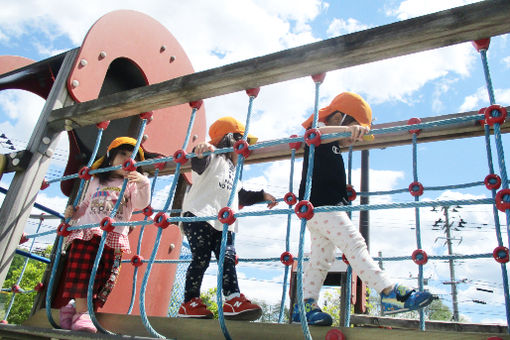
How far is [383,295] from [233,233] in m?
0.85

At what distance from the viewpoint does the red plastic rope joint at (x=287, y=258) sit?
1923mm

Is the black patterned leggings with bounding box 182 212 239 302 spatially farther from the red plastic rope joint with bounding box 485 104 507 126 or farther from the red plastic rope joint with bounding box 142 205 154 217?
the red plastic rope joint with bounding box 485 104 507 126

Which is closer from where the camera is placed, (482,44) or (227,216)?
(482,44)

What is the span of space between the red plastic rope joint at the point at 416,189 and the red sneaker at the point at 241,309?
0.86 m

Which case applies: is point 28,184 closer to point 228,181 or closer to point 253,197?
point 228,181

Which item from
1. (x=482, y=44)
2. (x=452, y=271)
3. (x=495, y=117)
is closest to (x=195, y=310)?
(x=495, y=117)

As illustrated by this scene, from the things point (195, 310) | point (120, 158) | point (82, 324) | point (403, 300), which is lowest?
point (82, 324)

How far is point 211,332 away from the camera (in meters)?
1.40

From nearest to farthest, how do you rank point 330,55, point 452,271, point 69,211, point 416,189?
1. point 330,55
2. point 416,189
3. point 69,211
4. point 452,271

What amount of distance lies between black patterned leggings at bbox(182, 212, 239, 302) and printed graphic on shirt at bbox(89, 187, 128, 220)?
16.8 inches

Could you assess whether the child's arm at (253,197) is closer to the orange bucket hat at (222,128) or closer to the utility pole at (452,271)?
the orange bucket hat at (222,128)

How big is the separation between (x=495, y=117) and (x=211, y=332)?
1.15 m

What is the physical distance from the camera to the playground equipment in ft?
4.24

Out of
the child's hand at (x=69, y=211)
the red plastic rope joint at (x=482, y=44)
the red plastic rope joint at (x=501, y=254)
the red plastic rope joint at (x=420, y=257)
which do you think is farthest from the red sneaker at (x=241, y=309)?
the red plastic rope joint at (x=482, y=44)
